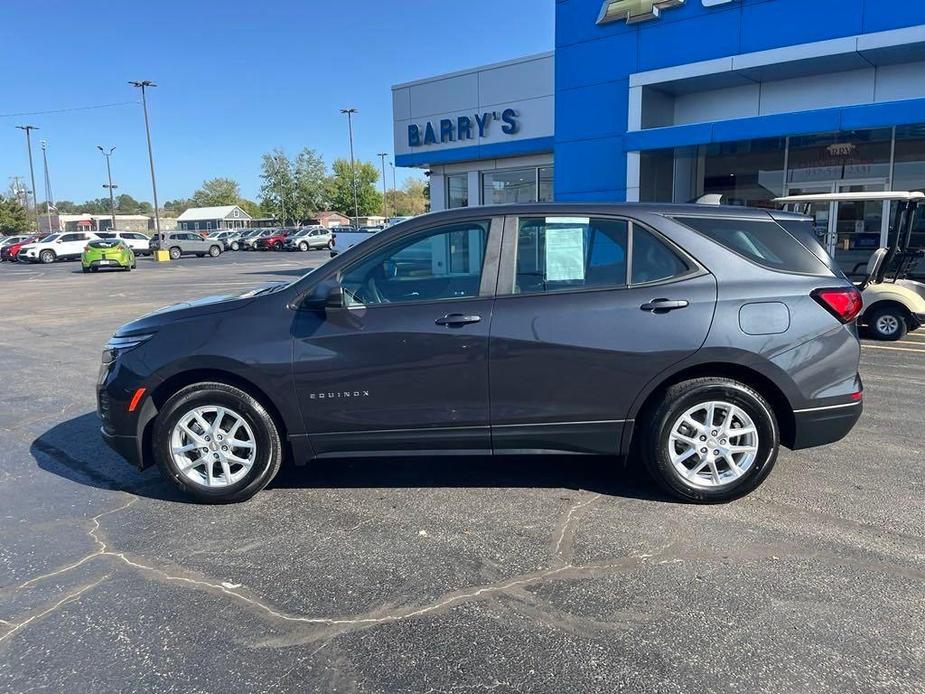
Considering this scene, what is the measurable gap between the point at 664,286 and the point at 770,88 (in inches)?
480

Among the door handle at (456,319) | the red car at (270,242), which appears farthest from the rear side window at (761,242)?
the red car at (270,242)

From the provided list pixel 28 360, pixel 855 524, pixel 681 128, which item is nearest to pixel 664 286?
pixel 855 524

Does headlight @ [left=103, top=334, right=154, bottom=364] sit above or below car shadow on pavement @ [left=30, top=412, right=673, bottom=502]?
above

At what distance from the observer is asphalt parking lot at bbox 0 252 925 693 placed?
258 centimetres

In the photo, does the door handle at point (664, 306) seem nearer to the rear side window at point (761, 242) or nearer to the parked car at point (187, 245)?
the rear side window at point (761, 242)

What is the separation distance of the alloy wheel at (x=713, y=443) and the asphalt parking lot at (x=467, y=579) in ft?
0.74

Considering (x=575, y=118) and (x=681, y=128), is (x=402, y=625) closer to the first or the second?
(x=681, y=128)

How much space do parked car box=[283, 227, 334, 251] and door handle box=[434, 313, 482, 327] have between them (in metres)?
50.2

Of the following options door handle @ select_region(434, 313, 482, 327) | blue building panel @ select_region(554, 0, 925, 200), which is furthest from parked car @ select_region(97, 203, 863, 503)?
blue building panel @ select_region(554, 0, 925, 200)

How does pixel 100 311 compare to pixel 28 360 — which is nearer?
pixel 28 360

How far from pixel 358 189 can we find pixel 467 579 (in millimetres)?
98946

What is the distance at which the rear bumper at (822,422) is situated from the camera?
3955 mm

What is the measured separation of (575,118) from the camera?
15250 mm

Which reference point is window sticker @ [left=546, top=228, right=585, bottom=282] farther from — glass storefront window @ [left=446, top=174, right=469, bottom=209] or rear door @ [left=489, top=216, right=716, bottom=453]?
glass storefront window @ [left=446, top=174, right=469, bottom=209]
